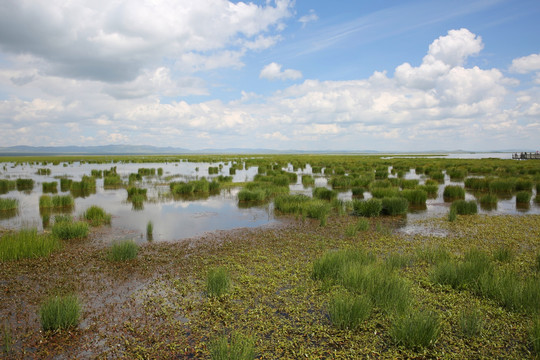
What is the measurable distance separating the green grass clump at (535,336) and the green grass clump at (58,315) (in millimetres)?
7111

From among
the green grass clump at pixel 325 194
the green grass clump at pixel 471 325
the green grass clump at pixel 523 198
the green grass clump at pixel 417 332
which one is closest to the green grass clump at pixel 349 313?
the green grass clump at pixel 417 332

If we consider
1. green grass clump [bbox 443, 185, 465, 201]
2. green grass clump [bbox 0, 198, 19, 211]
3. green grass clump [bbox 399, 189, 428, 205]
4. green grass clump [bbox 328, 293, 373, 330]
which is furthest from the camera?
green grass clump [bbox 443, 185, 465, 201]

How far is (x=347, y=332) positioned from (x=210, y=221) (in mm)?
9441

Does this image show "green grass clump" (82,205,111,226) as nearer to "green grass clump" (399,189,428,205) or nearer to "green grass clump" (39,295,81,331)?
"green grass clump" (39,295,81,331)

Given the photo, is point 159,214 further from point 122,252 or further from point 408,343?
point 408,343

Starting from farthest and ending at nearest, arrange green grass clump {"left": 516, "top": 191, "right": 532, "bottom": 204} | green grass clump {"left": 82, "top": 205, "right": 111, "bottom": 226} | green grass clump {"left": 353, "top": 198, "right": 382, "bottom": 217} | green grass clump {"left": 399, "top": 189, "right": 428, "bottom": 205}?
1. green grass clump {"left": 516, "top": 191, "right": 532, "bottom": 204}
2. green grass clump {"left": 399, "top": 189, "right": 428, "bottom": 205}
3. green grass clump {"left": 353, "top": 198, "right": 382, "bottom": 217}
4. green grass clump {"left": 82, "top": 205, "right": 111, "bottom": 226}

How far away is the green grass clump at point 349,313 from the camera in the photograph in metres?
5.16

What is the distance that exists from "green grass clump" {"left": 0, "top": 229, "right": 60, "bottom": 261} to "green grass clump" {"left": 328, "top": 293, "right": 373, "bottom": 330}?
320 inches

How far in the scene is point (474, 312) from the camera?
200 inches

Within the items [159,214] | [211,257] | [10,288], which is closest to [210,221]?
[159,214]

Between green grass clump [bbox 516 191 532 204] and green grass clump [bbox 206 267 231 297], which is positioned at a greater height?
green grass clump [bbox 516 191 532 204]

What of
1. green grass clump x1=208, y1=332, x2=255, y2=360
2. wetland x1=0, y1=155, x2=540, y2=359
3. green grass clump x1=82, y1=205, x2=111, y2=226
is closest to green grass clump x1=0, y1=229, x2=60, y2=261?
wetland x1=0, y1=155, x2=540, y2=359

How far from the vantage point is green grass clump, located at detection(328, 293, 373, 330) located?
16.9 feet

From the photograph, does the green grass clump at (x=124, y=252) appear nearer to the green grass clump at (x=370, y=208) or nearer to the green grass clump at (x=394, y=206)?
the green grass clump at (x=370, y=208)
